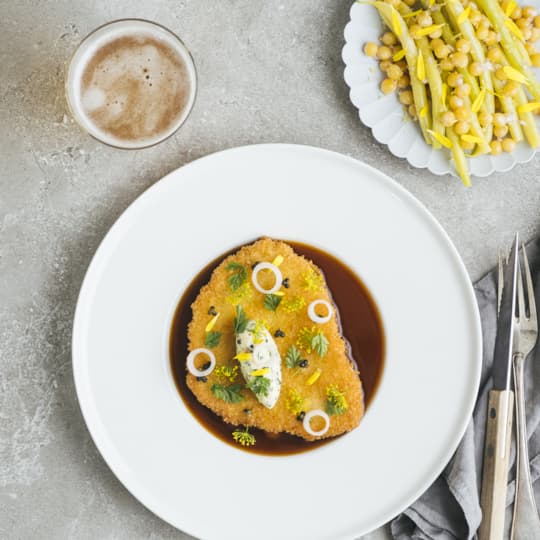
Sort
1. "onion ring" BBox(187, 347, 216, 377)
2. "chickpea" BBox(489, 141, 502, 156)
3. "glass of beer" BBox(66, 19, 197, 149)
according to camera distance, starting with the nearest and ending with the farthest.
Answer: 1. "glass of beer" BBox(66, 19, 197, 149)
2. "onion ring" BBox(187, 347, 216, 377)
3. "chickpea" BBox(489, 141, 502, 156)

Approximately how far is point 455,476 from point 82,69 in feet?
7.25

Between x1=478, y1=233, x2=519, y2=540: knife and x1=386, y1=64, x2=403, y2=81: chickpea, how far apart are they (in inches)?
32.4

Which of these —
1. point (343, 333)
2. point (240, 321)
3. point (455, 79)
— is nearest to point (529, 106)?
point (455, 79)

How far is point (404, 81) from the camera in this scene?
268cm

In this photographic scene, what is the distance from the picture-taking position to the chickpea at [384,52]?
2.63 metres

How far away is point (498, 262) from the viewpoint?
2836 millimetres

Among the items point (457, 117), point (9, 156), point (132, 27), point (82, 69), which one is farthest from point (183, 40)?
point (457, 117)

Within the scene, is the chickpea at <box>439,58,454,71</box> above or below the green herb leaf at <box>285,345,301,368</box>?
above

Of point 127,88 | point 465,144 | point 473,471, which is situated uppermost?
point 465,144

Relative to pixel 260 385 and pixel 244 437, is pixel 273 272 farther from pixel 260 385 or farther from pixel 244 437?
pixel 244 437

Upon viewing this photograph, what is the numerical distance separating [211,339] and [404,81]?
133 cm

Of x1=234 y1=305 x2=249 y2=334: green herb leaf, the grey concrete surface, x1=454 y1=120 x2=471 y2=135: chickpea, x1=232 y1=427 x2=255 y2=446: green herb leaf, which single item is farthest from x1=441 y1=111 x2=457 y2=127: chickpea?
x1=232 y1=427 x2=255 y2=446: green herb leaf

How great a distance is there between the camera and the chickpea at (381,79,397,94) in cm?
263

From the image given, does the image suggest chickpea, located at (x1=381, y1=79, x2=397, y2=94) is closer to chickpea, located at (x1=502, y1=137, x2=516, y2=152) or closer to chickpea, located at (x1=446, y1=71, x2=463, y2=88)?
chickpea, located at (x1=446, y1=71, x2=463, y2=88)
